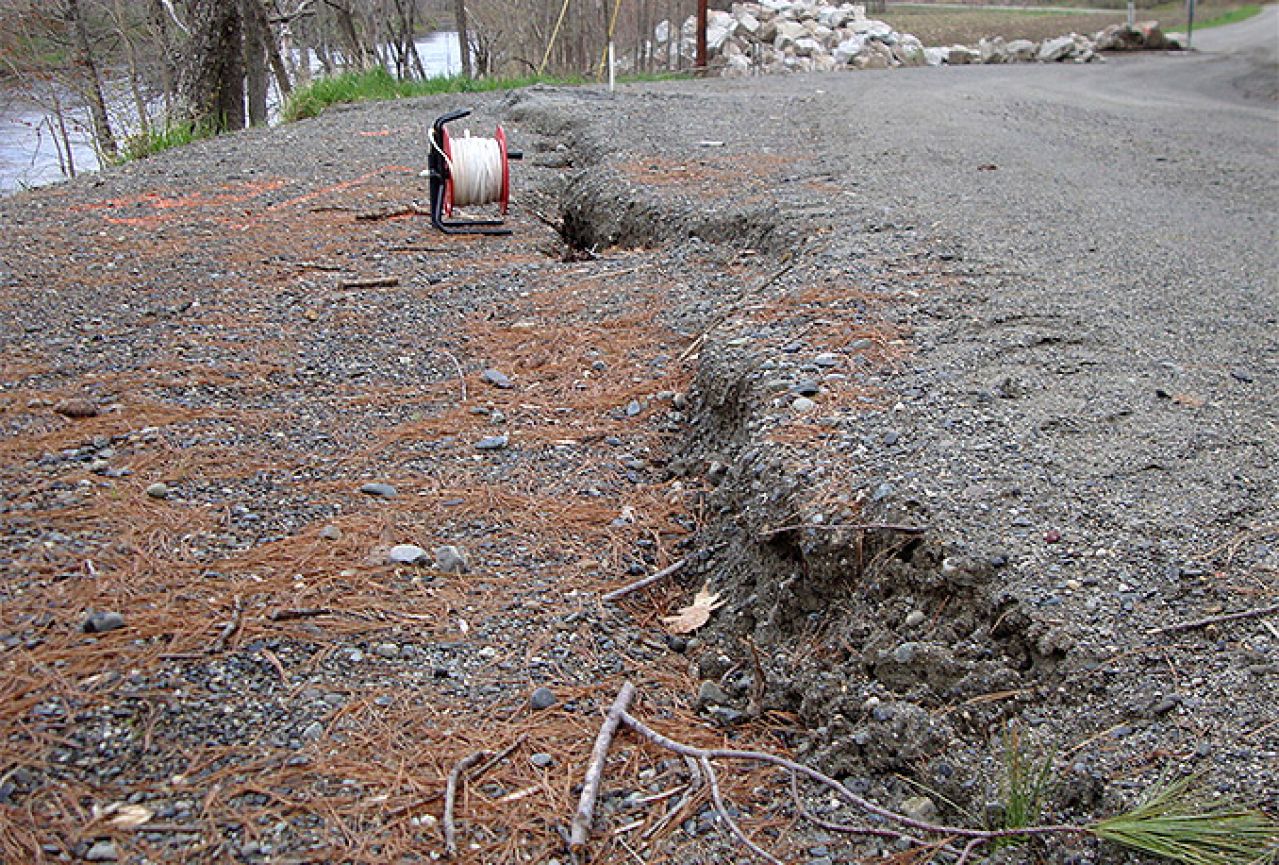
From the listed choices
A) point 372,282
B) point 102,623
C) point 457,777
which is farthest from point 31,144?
point 457,777

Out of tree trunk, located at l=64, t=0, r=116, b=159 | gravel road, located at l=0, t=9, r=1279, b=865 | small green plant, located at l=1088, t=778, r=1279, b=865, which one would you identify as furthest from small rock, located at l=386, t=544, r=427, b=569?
tree trunk, located at l=64, t=0, r=116, b=159

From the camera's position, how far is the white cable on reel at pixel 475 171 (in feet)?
19.2

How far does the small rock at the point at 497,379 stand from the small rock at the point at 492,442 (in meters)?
0.43

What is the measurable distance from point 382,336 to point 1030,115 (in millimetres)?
8355

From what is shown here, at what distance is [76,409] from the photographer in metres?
3.45

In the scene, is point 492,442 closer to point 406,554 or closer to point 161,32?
point 406,554

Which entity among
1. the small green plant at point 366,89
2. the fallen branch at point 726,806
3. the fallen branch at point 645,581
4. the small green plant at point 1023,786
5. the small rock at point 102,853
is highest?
the small green plant at point 366,89

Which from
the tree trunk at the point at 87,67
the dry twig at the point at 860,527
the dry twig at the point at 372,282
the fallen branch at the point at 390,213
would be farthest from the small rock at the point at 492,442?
the tree trunk at the point at 87,67

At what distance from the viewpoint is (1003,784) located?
6.59 feet

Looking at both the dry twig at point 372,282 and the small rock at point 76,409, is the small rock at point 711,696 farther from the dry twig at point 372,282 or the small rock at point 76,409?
the dry twig at point 372,282

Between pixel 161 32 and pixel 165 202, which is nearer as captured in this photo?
pixel 165 202

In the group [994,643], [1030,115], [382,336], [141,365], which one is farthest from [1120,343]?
[1030,115]

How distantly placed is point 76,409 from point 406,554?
1.39 metres

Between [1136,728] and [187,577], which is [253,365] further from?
[1136,728]
